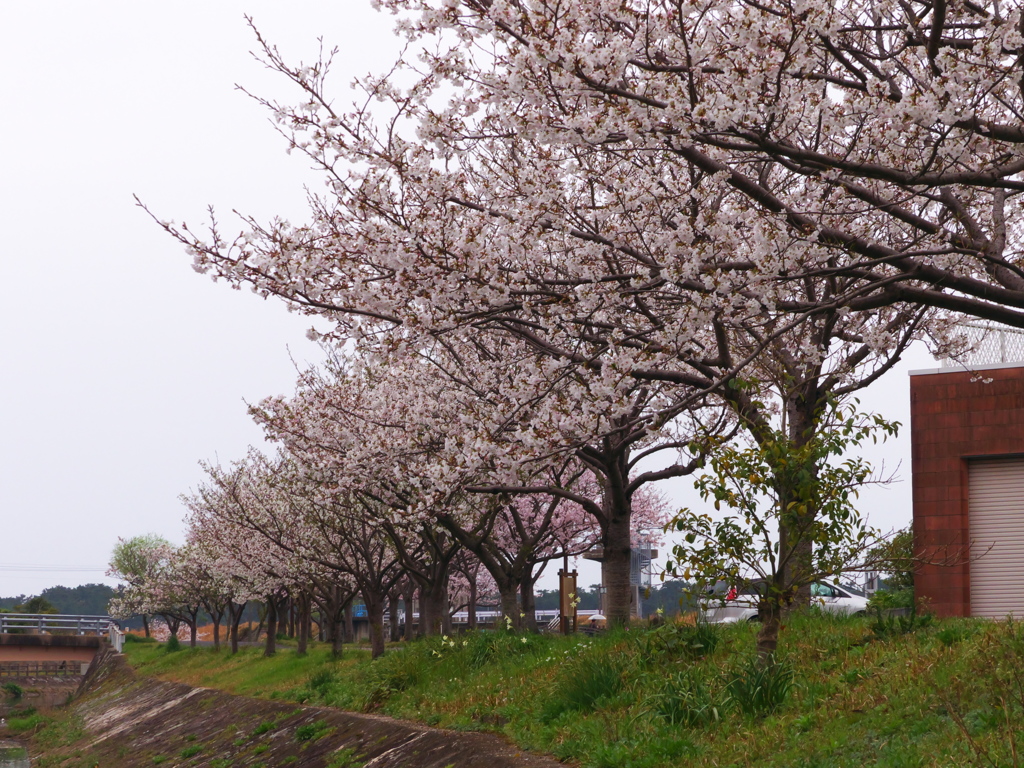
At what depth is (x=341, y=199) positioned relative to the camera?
10914mm

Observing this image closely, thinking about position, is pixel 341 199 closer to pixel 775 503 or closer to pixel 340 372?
pixel 775 503

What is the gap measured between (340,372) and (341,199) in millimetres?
13822

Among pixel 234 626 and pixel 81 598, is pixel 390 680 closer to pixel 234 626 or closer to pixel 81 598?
pixel 234 626

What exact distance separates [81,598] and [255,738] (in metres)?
187

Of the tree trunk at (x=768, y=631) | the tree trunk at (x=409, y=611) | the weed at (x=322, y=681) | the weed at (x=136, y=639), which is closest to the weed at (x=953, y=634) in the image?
the tree trunk at (x=768, y=631)

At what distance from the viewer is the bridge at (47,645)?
6041 centimetres

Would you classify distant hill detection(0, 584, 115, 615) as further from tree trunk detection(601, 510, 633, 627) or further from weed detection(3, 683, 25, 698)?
tree trunk detection(601, 510, 633, 627)

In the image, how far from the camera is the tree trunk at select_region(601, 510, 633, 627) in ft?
57.2

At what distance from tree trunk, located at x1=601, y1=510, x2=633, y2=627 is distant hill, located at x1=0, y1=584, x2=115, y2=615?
175 metres

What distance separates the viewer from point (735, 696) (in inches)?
372

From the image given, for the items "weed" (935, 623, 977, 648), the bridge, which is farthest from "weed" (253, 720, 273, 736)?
the bridge

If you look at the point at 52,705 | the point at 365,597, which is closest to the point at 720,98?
the point at 365,597

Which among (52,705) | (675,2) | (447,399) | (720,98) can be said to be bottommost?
(52,705)

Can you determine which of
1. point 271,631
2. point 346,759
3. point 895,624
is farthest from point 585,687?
point 271,631
